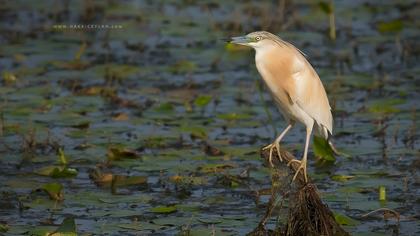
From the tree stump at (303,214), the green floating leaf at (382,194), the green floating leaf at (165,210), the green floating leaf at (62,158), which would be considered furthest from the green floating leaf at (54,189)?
the green floating leaf at (382,194)

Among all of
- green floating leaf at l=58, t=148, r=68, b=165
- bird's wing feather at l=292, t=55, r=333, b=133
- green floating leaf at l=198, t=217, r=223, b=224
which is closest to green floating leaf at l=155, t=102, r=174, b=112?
green floating leaf at l=58, t=148, r=68, b=165

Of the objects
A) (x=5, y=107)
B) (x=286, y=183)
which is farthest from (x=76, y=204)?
(x=5, y=107)

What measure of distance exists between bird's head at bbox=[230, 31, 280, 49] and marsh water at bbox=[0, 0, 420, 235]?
3.40 feet

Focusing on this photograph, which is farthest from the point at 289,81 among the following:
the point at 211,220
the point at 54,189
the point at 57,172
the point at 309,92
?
the point at 57,172

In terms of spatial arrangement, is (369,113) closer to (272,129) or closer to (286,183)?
(272,129)

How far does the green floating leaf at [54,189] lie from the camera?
21.8 feet

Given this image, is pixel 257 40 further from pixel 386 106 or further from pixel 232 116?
pixel 386 106

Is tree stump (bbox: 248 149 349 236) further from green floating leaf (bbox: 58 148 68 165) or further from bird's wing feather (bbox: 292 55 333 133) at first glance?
green floating leaf (bbox: 58 148 68 165)

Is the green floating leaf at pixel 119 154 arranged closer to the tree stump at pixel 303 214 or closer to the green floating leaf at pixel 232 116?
the green floating leaf at pixel 232 116

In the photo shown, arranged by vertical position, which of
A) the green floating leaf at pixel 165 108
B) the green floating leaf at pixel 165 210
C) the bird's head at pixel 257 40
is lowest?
the green floating leaf at pixel 165 210

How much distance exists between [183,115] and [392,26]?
122 inches

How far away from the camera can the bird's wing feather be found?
Result: 19.5 ft

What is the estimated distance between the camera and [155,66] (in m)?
10.2

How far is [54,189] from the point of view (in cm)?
666
